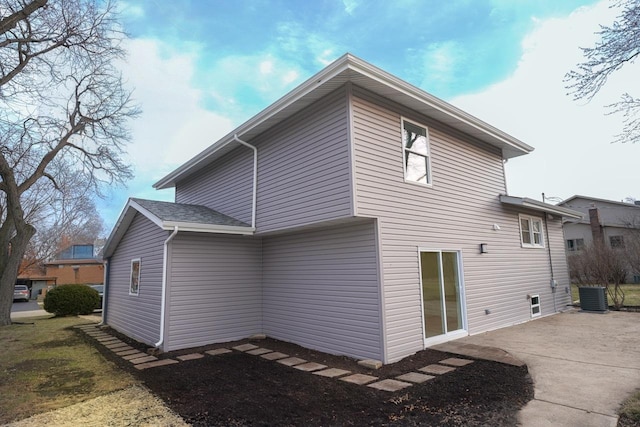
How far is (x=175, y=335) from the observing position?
7.25 m

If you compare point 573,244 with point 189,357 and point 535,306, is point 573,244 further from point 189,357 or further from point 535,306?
point 189,357

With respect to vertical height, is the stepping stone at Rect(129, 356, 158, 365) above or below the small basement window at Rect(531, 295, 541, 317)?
below

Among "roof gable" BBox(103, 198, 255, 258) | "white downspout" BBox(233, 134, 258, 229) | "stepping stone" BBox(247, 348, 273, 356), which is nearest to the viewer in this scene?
"stepping stone" BBox(247, 348, 273, 356)

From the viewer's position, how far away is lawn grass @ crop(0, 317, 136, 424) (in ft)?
14.6

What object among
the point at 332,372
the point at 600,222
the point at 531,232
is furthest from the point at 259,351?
the point at 600,222

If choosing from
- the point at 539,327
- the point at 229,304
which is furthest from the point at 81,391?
the point at 539,327

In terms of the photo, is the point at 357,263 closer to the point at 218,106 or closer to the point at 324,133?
the point at 324,133

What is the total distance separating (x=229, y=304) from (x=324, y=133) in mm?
A: 4591

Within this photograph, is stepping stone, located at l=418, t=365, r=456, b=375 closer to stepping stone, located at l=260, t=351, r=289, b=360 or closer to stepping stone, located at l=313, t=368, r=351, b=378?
stepping stone, located at l=313, t=368, r=351, b=378

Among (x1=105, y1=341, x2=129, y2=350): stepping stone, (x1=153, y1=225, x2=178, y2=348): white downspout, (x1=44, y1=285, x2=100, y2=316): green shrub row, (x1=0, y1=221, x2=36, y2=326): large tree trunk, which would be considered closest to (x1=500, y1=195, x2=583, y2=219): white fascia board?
(x1=153, y1=225, x2=178, y2=348): white downspout

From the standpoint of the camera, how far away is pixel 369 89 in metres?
6.38

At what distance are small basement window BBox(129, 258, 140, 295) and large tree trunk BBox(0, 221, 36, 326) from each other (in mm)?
5909

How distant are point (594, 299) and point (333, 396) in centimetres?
1054

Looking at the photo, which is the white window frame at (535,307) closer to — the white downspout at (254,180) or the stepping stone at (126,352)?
the white downspout at (254,180)
